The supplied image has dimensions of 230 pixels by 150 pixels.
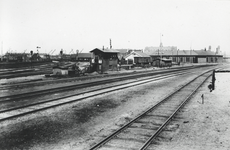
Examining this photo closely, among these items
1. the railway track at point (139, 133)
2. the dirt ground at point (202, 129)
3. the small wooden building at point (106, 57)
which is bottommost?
the dirt ground at point (202, 129)

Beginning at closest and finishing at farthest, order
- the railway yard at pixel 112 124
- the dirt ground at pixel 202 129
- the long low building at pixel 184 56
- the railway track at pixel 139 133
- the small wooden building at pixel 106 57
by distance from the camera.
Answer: the railway track at pixel 139 133
the dirt ground at pixel 202 129
the railway yard at pixel 112 124
the small wooden building at pixel 106 57
the long low building at pixel 184 56

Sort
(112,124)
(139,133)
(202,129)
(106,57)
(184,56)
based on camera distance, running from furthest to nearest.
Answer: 1. (184,56)
2. (106,57)
3. (112,124)
4. (202,129)
5. (139,133)

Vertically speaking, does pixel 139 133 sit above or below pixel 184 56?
below

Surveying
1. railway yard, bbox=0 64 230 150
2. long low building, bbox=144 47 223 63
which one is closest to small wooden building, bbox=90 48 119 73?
railway yard, bbox=0 64 230 150

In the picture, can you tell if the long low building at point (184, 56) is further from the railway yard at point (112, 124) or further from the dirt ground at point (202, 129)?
the dirt ground at point (202, 129)

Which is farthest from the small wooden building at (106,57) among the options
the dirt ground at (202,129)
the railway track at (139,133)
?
the railway track at (139,133)

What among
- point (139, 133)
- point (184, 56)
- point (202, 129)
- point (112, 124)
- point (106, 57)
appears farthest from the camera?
point (184, 56)

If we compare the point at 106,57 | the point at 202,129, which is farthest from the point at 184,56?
the point at 202,129

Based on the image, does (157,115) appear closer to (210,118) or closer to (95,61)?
(210,118)

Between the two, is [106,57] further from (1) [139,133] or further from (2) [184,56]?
(2) [184,56]

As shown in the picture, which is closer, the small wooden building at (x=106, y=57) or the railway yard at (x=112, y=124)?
the railway yard at (x=112, y=124)

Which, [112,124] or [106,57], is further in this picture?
[106,57]

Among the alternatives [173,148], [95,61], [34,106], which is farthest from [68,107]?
[95,61]

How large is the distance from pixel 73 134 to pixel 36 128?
1.65 meters
